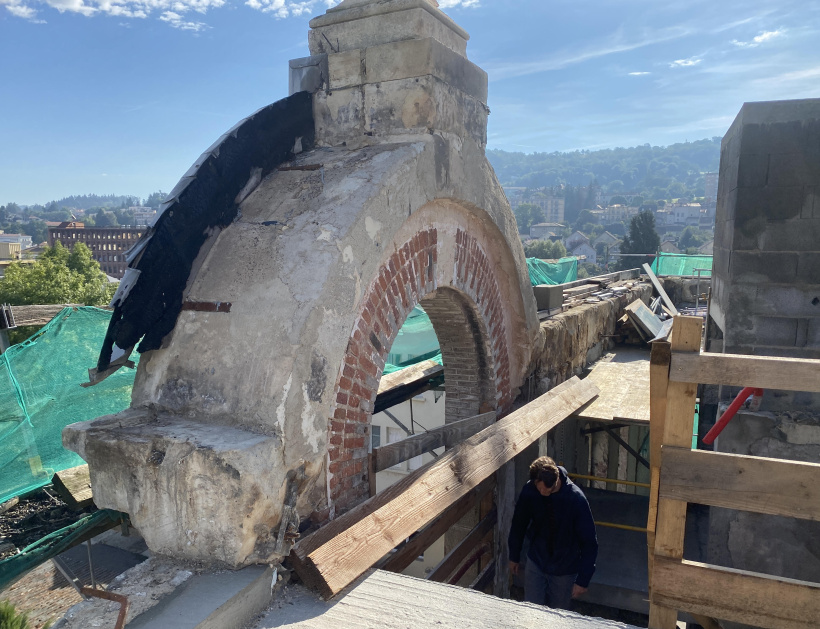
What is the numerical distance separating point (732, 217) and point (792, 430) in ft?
5.36

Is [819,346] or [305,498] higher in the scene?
[819,346]

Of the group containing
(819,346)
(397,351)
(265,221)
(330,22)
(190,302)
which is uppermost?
(330,22)

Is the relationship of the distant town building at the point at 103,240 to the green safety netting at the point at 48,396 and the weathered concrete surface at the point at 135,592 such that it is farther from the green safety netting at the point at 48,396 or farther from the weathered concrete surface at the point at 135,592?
the weathered concrete surface at the point at 135,592

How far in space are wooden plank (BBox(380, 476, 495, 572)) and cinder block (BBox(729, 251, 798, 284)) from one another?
2.65 meters

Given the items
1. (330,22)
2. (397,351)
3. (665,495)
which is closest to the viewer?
(665,495)

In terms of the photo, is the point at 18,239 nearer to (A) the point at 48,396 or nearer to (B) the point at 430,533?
(A) the point at 48,396

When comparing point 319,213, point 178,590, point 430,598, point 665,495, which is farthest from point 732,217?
point 178,590

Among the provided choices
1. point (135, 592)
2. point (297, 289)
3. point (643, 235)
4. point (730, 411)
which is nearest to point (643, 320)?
point (730, 411)

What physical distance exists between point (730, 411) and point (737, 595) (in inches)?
42.3

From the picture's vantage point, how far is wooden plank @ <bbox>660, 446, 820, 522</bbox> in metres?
2.43

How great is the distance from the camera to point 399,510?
9.77ft

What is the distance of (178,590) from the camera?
92.1 inches

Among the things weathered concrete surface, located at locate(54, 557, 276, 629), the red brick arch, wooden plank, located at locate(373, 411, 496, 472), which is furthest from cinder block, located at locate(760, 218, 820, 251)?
weathered concrete surface, located at locate(54, 557, 276, 629)

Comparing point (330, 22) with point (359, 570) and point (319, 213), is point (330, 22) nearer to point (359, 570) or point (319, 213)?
→ point (319, 213)
